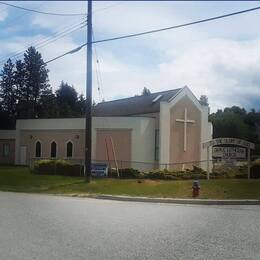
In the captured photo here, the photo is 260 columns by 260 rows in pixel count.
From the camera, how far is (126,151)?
47000 millimetres

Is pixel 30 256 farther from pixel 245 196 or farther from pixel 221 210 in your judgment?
pixel 245 196

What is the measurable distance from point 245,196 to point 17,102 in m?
82.5

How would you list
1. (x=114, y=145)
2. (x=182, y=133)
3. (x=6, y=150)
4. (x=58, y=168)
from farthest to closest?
(x=6, y=150) < (x=182, y=133) < (x=114, y=145) < (x=58, y=168)

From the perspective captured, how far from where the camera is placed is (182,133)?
49.1 m

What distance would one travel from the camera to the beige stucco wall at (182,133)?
4831 centimetres

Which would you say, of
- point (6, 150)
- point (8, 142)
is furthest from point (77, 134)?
point (6, 150)

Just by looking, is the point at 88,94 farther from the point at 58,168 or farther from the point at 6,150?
the point at 6,150

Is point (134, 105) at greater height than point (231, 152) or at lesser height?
greater

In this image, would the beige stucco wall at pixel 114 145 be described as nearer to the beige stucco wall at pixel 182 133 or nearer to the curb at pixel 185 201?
the beige stucco wall at pixel 182 133

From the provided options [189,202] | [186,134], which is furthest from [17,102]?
[189,202]

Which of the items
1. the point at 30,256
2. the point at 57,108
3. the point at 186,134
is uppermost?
the point at 57,108

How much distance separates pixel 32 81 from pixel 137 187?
7476 cm

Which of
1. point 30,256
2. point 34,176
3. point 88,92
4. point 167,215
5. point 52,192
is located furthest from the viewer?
point 34,176

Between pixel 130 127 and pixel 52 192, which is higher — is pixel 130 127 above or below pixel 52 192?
above
